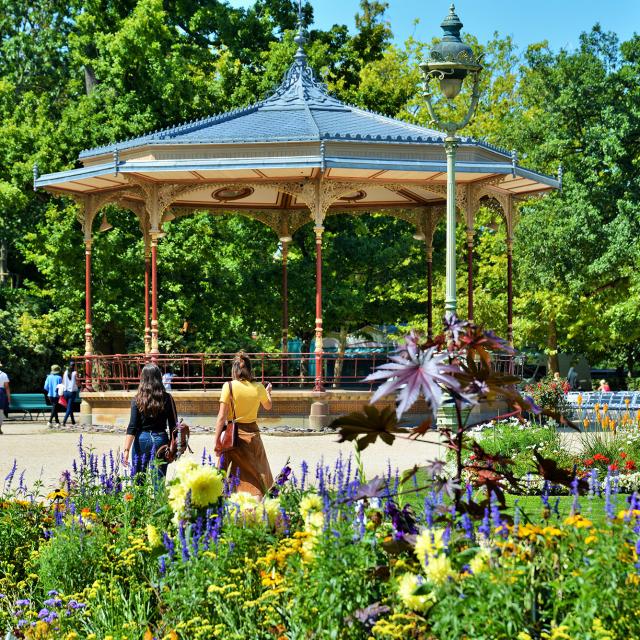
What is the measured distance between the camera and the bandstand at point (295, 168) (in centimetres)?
1986

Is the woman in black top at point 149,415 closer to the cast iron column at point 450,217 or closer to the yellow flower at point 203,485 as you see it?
the yellow flower at point 203,485

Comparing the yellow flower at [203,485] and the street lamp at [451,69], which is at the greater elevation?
the street lamp at [451,69]

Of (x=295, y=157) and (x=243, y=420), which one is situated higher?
→ (x=295, y=157)

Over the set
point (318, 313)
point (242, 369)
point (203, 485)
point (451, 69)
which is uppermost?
point (451, 69)

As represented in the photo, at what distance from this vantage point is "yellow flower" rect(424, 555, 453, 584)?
4.18m

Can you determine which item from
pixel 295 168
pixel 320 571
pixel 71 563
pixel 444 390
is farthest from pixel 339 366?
pixel 320 571

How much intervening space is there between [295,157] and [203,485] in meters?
14.6

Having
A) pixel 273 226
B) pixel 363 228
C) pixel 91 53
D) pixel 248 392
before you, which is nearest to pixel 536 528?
pixel 248 392

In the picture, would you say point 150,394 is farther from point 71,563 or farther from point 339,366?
point 339,366

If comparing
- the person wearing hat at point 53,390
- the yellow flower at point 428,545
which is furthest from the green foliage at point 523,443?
the person wearing hat at point 53,390

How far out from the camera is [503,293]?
129ft

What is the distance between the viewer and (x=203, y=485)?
5.62 m

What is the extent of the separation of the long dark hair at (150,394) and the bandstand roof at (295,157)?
34.8 ft

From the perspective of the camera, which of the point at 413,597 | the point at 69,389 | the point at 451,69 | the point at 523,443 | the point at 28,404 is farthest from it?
the point at 28,404
